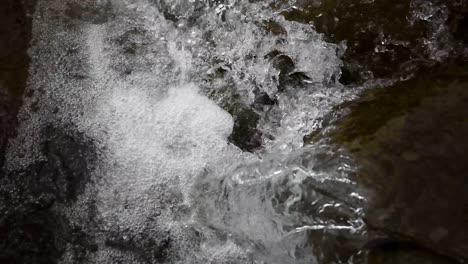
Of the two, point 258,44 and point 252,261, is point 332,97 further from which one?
point 252,261

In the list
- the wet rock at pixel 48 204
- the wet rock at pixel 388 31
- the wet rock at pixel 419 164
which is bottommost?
the wet rock at pixel 48 204

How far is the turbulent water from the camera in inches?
77.9

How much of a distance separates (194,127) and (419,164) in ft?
3.60

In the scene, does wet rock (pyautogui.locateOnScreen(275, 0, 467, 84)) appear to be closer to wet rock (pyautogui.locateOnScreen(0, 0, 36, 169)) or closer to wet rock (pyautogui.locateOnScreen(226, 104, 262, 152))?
wet rock (pyautogui.locateOnScreen(226, 104, 262, 152))

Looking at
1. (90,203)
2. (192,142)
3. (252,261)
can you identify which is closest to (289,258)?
(252,261)

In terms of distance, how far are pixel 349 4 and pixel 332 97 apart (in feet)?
1.71

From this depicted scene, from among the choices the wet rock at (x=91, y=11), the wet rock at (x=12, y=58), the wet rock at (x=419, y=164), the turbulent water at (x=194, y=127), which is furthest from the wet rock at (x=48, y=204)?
the wet rock at (x=419, y=164)

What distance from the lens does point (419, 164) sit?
1.78m

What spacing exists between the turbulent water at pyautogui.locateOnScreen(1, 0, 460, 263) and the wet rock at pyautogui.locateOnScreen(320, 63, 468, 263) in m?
0.08

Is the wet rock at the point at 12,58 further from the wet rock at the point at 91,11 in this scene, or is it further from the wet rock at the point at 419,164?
the wet rock at the point at 419,164

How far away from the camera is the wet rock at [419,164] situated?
170cm

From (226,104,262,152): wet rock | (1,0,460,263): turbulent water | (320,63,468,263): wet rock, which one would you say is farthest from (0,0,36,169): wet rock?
(320,63,468,263): wet rock

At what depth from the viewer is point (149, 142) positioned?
2.38 m

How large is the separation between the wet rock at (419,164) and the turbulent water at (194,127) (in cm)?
8
